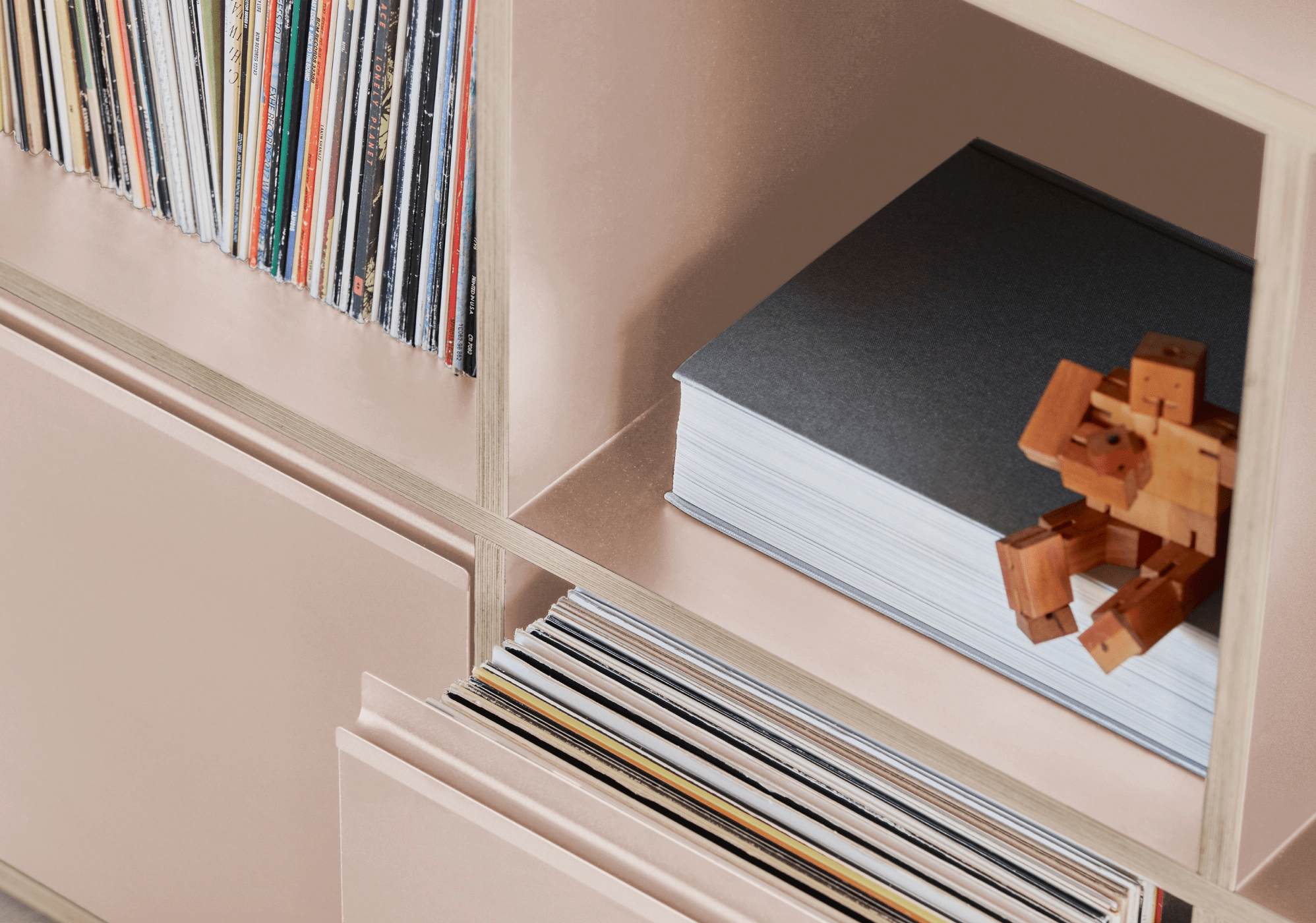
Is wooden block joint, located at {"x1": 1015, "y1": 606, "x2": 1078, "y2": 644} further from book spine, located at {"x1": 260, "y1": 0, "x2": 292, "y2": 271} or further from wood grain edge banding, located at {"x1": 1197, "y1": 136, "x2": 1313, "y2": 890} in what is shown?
book spine, located at {"x1": 260, "y1": 0, "x2": 292, "y2": 271}

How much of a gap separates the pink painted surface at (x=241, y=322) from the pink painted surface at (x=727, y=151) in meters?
0.08

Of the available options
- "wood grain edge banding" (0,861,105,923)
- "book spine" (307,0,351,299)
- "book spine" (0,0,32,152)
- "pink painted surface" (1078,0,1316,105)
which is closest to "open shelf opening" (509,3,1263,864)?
"book spine" (307,0,351,299)

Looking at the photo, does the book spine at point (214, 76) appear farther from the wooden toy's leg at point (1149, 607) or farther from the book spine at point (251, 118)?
the wooden toy's leg at point (1149, 607)

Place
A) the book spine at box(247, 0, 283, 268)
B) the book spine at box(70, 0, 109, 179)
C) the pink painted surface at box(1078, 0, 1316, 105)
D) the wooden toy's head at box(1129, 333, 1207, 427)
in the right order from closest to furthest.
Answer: the pink painted surface at box(1078, 0, 1316, 105) → the wooden toy's head at box(1129, 333, 1207, 427) → the book spine at box(247, 0, 283, 268) → the book spine at box(70, 0, 109, 179)

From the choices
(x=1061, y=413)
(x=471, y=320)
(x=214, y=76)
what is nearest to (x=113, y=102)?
(x=214, y=76)

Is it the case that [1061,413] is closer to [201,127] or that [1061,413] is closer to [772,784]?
[772,784]

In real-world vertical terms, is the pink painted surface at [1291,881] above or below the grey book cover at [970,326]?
below

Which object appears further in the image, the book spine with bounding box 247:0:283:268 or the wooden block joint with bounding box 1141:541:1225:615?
the book spine with bounding box 247:0:283:268

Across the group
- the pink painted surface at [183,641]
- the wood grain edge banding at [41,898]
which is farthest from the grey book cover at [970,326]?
the wood grain edge banding at [41,898]

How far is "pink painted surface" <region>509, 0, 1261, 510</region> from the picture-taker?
0.82 m

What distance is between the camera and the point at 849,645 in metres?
0.85

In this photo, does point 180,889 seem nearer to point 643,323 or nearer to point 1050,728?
point 643,323

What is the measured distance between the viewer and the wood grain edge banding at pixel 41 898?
4.97ft

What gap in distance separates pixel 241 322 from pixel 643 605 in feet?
1.14
